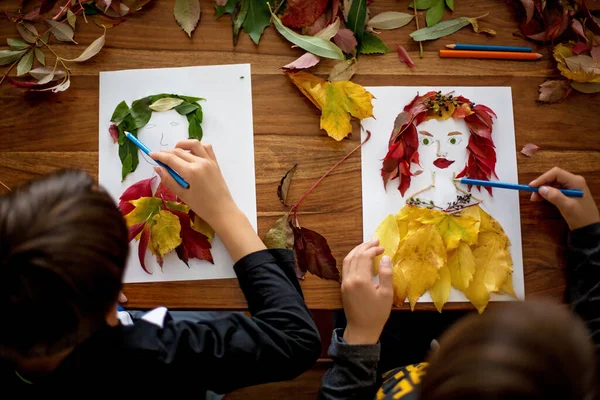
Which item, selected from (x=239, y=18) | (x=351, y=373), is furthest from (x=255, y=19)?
(x=351, y=373)

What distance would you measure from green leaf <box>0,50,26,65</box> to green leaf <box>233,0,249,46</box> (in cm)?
35

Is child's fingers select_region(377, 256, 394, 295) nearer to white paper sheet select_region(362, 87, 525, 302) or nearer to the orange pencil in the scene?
white paper sheet select_region(362, 87, 525, 302)

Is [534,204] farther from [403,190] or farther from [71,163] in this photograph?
[71,163]

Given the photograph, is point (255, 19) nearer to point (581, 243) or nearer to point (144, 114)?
point (144, 114)

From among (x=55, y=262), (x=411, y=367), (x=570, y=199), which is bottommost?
(x=411, y=367)

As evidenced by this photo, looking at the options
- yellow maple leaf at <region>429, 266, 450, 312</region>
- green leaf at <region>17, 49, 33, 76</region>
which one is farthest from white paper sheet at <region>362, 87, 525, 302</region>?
green leaf at <region>17, 49, 33, 76</region>

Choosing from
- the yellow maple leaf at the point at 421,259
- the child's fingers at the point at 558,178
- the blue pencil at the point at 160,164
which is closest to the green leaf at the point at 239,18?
the blue pencil at the point at 160,164

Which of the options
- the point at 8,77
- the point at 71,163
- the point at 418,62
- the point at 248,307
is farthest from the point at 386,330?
the point at 8,77

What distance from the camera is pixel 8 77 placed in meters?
0.76

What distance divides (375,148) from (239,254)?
28cm

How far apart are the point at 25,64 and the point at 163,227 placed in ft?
1.16

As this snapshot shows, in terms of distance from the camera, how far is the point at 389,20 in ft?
2.55

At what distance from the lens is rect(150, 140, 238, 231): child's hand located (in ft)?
2.31

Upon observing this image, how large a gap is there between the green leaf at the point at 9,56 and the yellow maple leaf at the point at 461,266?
30.1 inches
